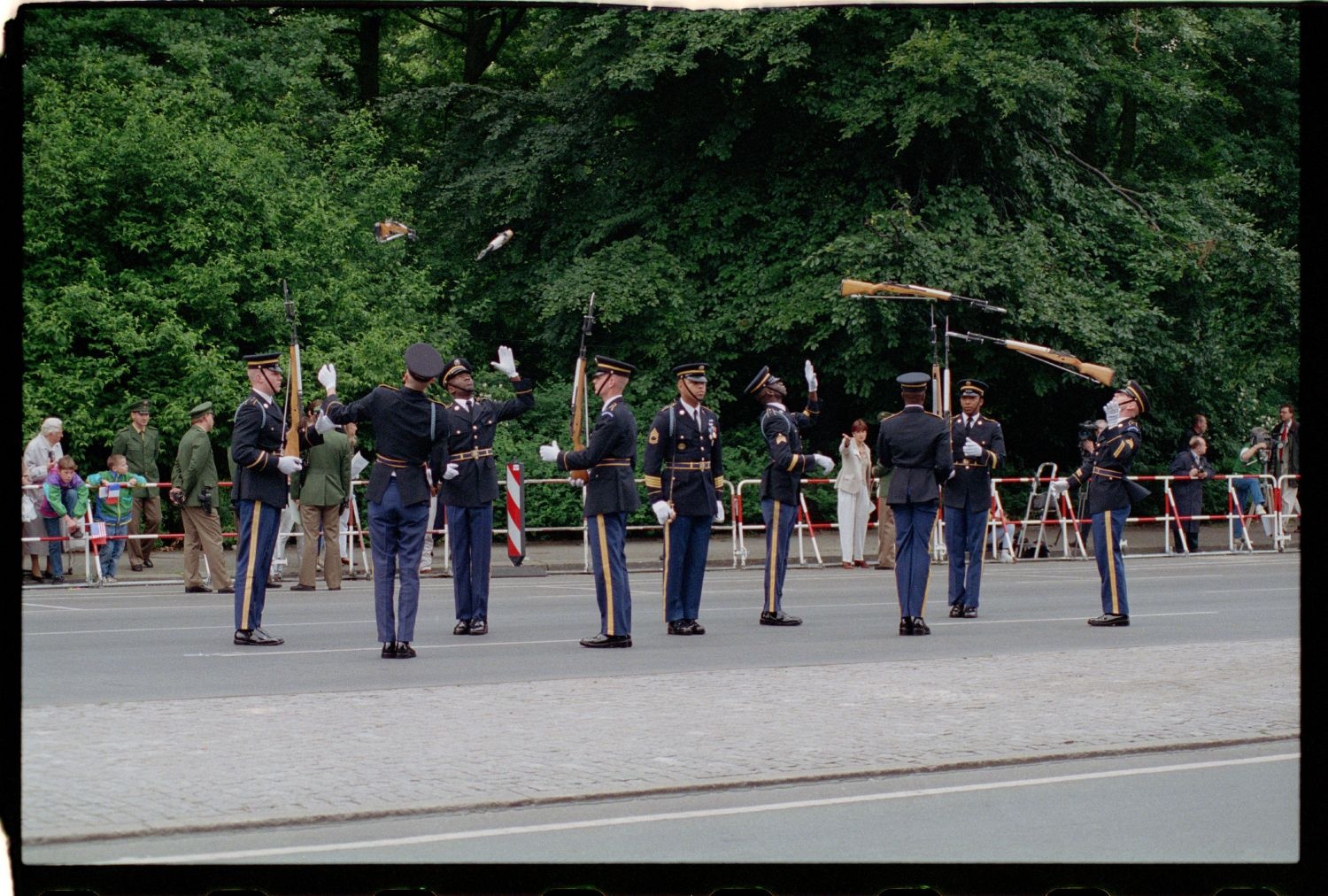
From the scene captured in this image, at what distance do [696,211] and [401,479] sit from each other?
19540 millimetres

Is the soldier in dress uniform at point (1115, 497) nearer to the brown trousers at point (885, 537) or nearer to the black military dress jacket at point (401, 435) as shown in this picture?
the black military dress jacket at point (401, 435)

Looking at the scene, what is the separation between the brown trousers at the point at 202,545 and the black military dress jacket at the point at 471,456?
203 inches

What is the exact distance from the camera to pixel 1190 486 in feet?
97.7

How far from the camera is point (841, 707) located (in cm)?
1023

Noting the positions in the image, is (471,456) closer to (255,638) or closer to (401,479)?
(401,479)

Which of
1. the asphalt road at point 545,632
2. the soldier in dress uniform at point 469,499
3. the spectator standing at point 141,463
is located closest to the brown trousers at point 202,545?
the asphalt road at point 545,632

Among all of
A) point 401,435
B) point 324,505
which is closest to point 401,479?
point 401,435

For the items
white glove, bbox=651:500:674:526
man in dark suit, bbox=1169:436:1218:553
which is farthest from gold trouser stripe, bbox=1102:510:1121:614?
man in dark suit, bbox=1169:436:1218:553

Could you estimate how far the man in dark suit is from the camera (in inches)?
1160

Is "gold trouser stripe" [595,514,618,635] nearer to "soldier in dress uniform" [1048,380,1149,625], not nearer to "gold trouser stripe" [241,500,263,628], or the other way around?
"gold trouser stripe" [241,500,263,628]

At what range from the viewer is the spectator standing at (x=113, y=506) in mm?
22078
